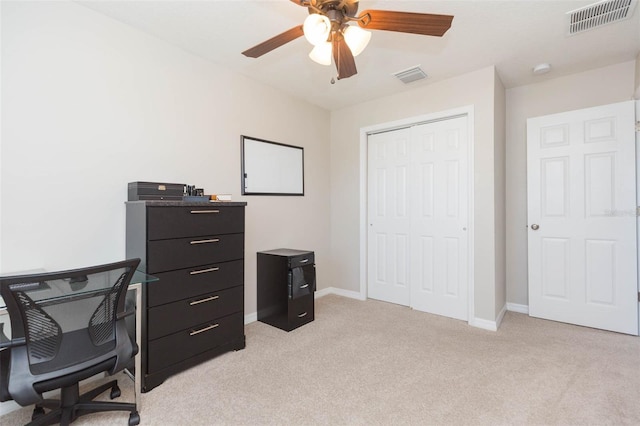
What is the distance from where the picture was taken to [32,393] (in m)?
1.31

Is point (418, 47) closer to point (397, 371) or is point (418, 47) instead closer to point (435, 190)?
point (435, 190)

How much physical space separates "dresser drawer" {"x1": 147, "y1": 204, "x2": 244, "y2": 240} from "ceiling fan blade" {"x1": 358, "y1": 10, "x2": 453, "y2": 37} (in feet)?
5.26

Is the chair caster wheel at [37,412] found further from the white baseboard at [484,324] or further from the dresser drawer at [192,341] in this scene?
the white baseboard at [484,324]

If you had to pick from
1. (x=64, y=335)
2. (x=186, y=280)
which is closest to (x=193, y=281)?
(x=186, y=280)

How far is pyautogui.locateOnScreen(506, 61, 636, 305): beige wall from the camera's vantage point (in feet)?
10.3

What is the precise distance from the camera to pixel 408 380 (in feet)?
6.77

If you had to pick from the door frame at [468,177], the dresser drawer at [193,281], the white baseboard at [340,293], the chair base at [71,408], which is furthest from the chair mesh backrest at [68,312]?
the door frame at [468,177]

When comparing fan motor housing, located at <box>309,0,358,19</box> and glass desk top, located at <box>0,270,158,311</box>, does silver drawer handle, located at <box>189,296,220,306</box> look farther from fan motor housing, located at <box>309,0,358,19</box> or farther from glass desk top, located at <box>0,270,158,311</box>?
fan motor housing, located at <box>309,0,358,19</box>

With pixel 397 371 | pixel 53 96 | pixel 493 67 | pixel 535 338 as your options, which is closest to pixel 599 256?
pixel 535 338

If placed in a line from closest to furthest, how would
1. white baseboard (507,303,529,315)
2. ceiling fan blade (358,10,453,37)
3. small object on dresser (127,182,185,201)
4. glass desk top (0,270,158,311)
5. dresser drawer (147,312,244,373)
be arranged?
glass desk top (0,270,158,311) → ceiling fan blade (358,10,453,37) → dresser drawer (147,312,244,373) → small object on dresser (127,182,185,201) → white baseboard (507,303,529,315)

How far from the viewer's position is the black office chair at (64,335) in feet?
Result: 4.22

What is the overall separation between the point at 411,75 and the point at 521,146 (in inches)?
59.3

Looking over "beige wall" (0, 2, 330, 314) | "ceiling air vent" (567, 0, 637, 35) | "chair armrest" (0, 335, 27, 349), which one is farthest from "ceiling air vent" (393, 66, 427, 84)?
"chair armrest" (0, 335, 27, 349)

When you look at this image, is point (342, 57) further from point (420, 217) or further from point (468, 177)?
point (420, 217)
